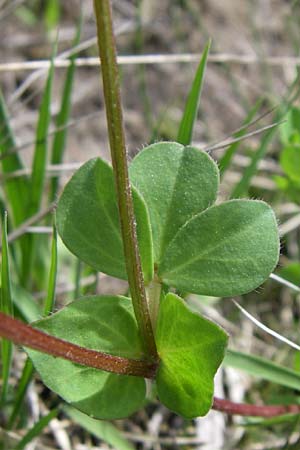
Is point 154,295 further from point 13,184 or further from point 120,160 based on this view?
point 13,184

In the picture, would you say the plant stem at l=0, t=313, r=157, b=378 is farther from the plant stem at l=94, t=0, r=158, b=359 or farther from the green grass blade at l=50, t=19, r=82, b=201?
the green grass blade at l=50, t=19, r=82, b=201

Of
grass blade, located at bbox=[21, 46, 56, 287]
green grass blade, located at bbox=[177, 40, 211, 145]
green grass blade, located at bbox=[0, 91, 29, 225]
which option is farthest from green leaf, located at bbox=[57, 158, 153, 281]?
green grass blade, located at bbox=[0, 91, 29, 225]

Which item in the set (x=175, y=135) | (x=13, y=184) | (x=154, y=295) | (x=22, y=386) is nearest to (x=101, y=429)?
(x=22, y=386)

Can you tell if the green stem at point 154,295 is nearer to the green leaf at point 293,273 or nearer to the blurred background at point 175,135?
the blurred background at point 175,135

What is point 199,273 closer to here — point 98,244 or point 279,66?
point 98,244

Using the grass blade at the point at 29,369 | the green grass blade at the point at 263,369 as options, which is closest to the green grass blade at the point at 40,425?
the grass blade at the point at 29,369

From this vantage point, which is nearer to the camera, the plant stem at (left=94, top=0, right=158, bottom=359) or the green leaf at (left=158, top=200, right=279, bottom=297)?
the plant stem at (left=94, top=0, right=158, bottom=359)
